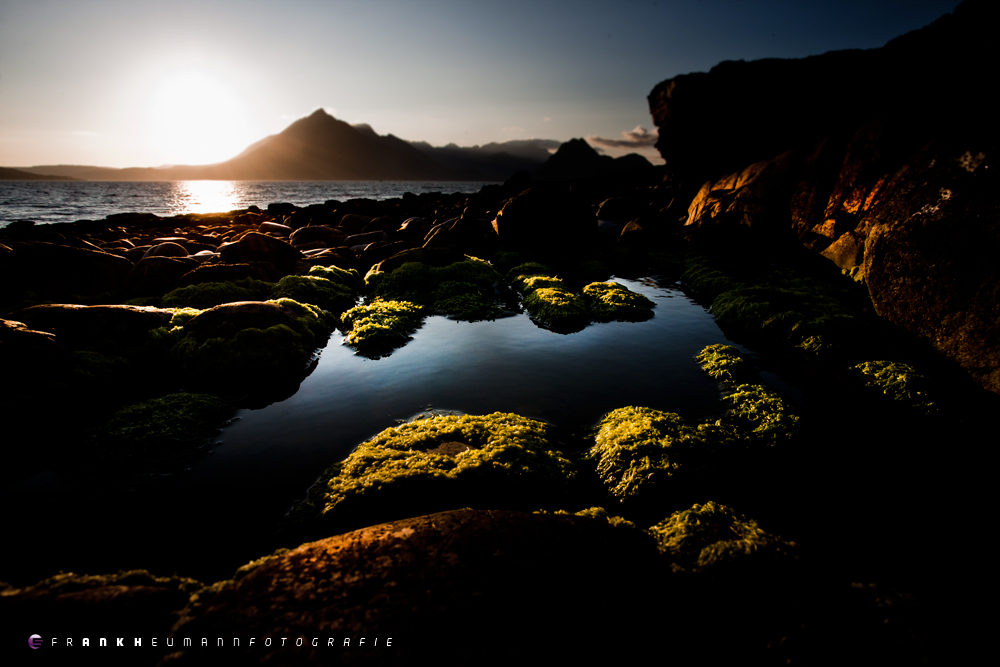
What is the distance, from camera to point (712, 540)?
10.4 feet

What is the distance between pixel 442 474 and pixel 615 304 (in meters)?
8.13

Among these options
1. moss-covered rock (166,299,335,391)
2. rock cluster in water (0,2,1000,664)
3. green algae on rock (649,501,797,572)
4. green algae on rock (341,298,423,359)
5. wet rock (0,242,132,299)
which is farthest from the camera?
wet rock (0,242,132,299)

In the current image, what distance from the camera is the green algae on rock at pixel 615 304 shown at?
10609 mm

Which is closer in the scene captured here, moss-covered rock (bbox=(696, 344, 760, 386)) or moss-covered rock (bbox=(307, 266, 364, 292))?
moss-covered rock (bbox=(696, 344, 760, 386))

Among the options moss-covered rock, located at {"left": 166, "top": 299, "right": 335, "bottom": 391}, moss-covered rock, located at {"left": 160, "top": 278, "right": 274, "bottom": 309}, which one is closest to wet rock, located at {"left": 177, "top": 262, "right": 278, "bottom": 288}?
moss-covered rock, located at {"left": 160, "top": 278, "right": 274, "bottom": 309}

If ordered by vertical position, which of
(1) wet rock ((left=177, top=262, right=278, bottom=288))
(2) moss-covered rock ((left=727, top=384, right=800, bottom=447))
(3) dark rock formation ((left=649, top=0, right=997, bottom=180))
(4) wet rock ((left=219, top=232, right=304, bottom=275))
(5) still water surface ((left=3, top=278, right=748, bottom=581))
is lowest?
(5) still water surface ((left=3, top=278, right=748, bottom=581))

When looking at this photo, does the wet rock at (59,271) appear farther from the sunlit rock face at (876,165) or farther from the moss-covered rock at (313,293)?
the sunlit rock face at (876,165)

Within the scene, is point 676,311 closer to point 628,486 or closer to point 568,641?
point 628,486

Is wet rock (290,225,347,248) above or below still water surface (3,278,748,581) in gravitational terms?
above

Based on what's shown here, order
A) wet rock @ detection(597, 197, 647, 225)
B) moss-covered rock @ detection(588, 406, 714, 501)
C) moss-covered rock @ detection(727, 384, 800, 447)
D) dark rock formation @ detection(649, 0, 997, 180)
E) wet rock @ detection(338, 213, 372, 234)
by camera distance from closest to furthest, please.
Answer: moss-covered rock @ detection(588, 406, 714, 501)
moss-covered rock @ detection(727, 384, 800, 447)
dark rock formation @ detection(649, 0, 997, 180)
wet rock @ detection(338, 213, 372, 234)
wet rock @ detection(597, 197, 647, 225)

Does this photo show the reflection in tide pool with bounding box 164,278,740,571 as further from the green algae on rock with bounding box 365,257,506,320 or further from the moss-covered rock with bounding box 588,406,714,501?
the green algae on rock with bounding box 365,257,506,320

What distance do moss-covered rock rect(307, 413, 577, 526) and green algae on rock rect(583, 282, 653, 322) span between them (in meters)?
6.22

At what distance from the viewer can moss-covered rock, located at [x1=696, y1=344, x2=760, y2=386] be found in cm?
688

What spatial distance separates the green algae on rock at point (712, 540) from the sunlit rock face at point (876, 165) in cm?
569
